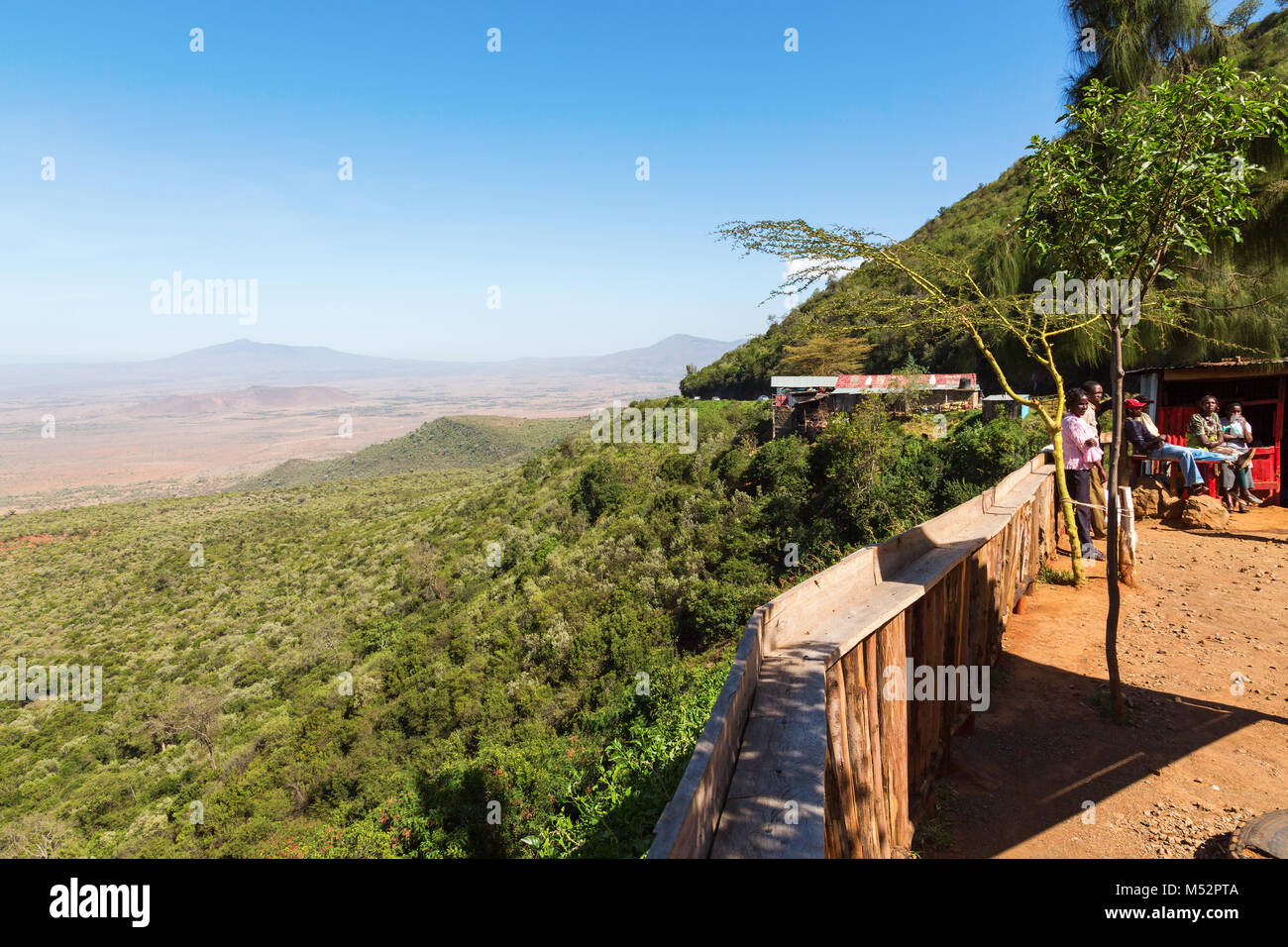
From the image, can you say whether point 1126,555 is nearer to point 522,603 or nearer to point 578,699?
point 578,699

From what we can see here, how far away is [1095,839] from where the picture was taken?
11.6 feet

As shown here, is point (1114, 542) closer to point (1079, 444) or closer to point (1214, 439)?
point (1079, 444)

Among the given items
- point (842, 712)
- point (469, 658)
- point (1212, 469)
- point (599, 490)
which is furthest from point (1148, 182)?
point (599, 490)

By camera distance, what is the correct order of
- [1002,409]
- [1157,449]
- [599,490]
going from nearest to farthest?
[1157,449] < [1002,409] < [599,490]

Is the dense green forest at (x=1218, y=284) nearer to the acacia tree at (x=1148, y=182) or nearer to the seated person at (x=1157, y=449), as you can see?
the acacia tree at (x=1148, y=182)

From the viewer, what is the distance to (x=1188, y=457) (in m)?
8.79

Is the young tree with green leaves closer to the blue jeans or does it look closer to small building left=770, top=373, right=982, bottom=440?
the blue jeans

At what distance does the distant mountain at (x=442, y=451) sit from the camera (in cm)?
Answer: 12719

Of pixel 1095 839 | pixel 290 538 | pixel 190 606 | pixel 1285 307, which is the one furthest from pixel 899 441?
pixel 290 538

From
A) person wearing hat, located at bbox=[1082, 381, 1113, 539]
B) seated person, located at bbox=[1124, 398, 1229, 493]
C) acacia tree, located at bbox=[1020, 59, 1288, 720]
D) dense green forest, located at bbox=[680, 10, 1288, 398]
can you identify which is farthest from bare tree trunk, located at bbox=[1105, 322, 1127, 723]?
seated person, located at bbox=[1124, 398, 1229, 493]

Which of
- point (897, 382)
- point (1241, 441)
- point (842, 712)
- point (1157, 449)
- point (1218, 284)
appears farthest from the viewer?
point (897, 382)

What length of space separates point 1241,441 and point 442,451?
136969mm

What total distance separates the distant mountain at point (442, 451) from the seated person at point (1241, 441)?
4455 inches

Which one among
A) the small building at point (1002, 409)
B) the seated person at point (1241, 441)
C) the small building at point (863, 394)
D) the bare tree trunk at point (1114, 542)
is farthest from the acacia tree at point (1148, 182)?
the small building at point (863, 394)
